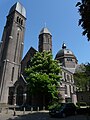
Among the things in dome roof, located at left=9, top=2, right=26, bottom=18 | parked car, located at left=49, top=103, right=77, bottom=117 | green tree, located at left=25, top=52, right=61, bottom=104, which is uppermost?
dome roof, located at left=9, top=2, right=26, bottom=18

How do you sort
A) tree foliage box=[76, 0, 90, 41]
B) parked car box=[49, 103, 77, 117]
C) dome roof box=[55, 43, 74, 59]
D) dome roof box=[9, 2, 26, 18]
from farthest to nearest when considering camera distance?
dome roof box=[55, 43, 74, 59] → dome roof box=[9, 2, 26, 18] → parked car box=[49, 103, 77, 117] → tree foliage box=[76, 0, 90, 41]

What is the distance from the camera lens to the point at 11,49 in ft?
147

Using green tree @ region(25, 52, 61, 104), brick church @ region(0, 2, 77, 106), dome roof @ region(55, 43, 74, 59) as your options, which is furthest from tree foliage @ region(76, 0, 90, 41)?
dome roof @ region(55, 43, 74, 59)

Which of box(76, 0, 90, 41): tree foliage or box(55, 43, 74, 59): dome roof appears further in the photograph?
box(55, 43, 74, 59): dome roof

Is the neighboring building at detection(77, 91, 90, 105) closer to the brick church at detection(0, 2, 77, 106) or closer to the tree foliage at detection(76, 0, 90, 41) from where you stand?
the brick church at detection(0, 2, 77, 106)

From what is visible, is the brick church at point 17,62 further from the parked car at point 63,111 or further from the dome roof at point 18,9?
the parked car at point 63,111

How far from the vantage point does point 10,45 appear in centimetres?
4453

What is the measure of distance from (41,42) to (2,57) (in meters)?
13.4

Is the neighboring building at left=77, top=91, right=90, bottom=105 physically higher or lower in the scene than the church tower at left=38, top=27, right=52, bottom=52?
lower

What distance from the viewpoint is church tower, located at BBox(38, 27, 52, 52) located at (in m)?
45.9

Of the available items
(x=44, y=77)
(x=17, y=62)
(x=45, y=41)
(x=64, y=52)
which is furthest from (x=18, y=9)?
(x=44, y=77)

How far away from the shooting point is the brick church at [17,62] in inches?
1455

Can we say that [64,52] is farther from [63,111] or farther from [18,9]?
[63,111]

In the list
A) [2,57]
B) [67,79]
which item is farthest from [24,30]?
[67,79]
